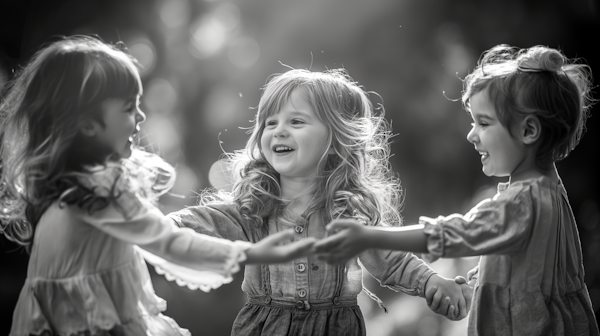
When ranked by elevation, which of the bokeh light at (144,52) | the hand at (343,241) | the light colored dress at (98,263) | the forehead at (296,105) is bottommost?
the light colored dress at (98,263)

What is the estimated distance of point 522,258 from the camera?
162 centimetres

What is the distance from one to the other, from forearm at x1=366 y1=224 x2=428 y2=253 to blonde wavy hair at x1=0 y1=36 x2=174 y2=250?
585mm

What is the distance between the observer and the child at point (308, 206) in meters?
1.90

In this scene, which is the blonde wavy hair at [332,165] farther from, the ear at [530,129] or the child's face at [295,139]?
the ear at [530,129]

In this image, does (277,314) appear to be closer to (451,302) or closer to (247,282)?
(247,282)

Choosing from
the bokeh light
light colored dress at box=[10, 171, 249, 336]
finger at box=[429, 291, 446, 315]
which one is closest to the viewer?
light colored dress at box=[10, 171, 249, 336]

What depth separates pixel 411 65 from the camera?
282 centimetres

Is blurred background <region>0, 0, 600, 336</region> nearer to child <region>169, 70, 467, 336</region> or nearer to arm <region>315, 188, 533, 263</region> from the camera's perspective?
child <region>169, 70, 467, 336</region>

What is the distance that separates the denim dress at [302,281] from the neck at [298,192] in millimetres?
39

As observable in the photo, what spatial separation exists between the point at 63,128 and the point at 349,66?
1.61 metres

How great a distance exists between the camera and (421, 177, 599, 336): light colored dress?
5.08 ft

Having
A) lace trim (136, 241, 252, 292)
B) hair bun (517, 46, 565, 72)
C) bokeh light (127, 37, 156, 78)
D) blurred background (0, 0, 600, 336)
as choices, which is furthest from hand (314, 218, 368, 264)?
bokeh light (127, 37, 156, 78)

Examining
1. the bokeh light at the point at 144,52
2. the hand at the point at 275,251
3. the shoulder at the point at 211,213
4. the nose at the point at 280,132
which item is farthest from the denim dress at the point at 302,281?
the bokeh light at the point at 144,52

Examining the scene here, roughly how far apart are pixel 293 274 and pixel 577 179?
5.68 feet
